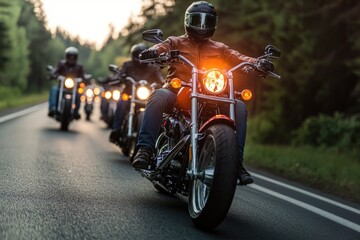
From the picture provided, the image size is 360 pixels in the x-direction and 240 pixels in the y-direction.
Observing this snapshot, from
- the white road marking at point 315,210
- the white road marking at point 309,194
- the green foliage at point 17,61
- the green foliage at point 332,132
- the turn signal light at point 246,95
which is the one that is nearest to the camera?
the turn signal light at point 246,95

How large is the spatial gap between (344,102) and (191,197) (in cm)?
1474

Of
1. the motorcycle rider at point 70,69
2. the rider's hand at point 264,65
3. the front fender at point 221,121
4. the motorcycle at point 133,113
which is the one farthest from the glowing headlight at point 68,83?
the front fender at point 221,121

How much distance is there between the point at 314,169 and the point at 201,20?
5.35 metres

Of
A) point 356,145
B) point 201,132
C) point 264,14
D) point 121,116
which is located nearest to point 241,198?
point 201,132

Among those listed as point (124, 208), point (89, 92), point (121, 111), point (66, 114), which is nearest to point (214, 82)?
point (124, 208)

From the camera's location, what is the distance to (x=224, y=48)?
250 inches

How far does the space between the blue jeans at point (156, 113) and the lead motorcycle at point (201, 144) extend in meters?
0.10

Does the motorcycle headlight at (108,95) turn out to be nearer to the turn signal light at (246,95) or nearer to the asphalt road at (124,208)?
the asphalt road at (124,208)

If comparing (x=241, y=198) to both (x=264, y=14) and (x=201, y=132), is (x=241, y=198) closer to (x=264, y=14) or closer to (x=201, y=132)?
(x=201, y=132)

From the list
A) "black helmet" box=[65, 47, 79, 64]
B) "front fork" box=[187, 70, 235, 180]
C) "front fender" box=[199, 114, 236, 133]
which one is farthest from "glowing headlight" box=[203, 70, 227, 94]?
"black helmet" box=[65, 47, 79, 64]

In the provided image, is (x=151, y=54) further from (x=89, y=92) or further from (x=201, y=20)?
(x=89, y=92)

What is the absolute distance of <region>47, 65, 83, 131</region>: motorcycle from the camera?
15.4 metres

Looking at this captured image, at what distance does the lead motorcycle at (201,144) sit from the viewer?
471 centimetres

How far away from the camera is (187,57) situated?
6.13 metres
